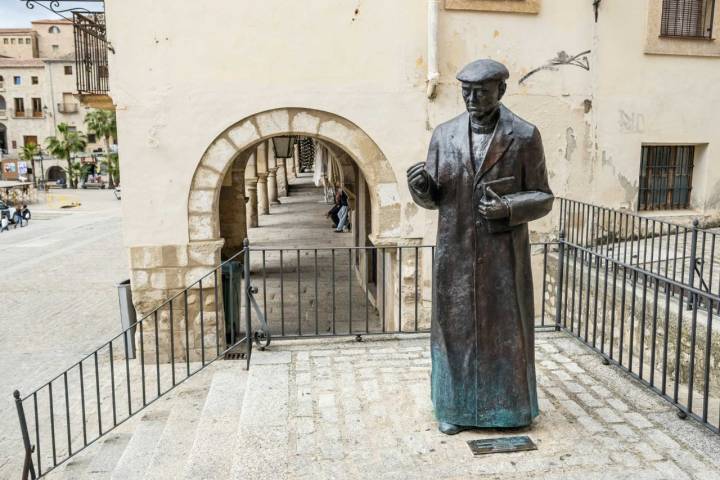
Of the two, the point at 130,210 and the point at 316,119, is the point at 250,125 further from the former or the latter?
the point at 130,210

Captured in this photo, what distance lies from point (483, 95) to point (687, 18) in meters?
7.56

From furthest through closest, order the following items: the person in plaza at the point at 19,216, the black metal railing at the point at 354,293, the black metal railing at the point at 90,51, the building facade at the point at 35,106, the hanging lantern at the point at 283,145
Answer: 1. the building facade at the point at 35,106
2. the person in plaza at the point at 19,216
3. the hanging lantern at the point at 283,145
4. the black metal railing at the point at 90,51
5. the black metal railing at the point at 354,293

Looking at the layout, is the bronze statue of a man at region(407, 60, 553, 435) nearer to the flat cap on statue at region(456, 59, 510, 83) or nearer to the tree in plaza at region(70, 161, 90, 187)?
the flat cap on statue at region(456, 59, 510, 83)

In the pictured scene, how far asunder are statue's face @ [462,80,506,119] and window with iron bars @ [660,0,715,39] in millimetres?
7044

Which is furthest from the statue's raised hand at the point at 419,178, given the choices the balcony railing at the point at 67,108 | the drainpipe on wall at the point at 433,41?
the balcony railing at the point at 67,108

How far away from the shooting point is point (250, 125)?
8016mm

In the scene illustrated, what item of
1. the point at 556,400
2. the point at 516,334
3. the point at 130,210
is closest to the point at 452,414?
the point at 516,334

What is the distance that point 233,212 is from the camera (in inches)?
485

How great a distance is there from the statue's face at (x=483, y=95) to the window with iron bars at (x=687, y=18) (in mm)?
7044

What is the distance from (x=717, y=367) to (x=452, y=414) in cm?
286

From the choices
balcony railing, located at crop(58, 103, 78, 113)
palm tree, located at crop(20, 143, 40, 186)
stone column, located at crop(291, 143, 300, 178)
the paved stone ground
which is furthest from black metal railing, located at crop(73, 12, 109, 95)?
balcony railing, located at crop(58, 103, 78, 113)

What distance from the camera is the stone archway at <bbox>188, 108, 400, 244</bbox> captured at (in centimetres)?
802

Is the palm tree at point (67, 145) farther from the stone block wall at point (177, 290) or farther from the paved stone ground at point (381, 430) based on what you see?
the paved stone ground at point (381, 430)

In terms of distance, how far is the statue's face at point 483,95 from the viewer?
11.3ft
